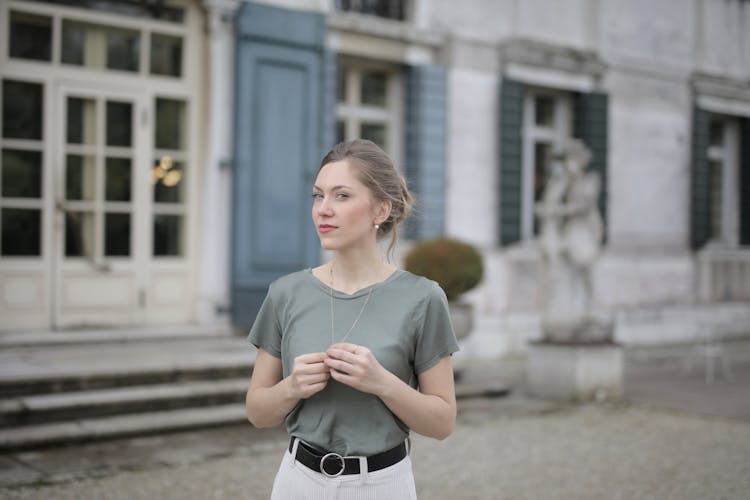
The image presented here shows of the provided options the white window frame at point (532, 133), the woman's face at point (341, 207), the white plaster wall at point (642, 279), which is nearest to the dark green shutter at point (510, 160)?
the white window frame at point (532, 133)

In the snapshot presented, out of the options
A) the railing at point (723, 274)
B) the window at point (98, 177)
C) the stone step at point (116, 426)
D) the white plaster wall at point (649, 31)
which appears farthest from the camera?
the railing at point (723, 274)

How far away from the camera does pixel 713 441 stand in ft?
19.1

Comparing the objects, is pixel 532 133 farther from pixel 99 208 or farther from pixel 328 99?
pixel 99 208

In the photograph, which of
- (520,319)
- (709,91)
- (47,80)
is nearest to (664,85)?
(709,91)

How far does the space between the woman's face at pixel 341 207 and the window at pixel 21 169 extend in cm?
610

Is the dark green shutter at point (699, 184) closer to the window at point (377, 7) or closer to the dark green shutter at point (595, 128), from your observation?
the dark green shutter at point (595, 128)

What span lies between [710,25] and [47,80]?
918 centimetres

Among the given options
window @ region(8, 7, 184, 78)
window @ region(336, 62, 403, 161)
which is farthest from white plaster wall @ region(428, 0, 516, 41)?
window @ region(8, 7, 184, 78)

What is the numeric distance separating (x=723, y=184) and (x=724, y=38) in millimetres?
2099

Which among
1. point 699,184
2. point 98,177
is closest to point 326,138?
point 98,177

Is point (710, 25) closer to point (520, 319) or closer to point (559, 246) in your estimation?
point (520, 319)

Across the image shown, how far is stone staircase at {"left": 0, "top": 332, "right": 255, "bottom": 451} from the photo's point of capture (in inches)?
210

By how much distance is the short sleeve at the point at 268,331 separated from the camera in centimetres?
202

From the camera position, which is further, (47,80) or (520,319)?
(520,319)
